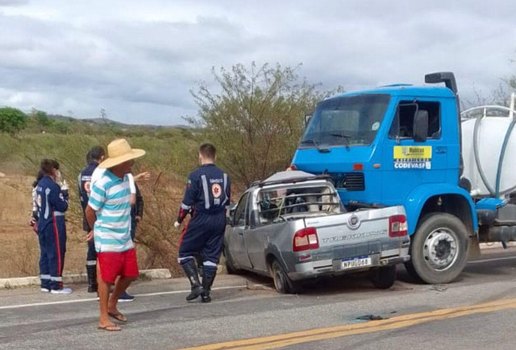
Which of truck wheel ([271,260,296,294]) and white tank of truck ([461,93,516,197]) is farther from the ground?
white tank of truck ([461,93,516,197])

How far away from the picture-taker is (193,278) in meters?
9.66

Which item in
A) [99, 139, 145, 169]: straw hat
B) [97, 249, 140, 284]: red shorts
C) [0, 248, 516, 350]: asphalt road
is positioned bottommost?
[0, 248, 516, 350]: asphalt road

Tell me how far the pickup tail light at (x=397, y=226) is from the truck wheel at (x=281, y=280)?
146 centimetres

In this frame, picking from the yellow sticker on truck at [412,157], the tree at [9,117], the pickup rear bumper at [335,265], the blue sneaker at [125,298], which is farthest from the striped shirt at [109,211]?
the tree at [9,117]

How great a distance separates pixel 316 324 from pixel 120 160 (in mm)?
2658

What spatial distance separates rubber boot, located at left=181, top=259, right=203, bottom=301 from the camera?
31.6 ft

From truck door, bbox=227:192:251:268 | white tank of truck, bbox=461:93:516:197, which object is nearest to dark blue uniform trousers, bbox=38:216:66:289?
truck door, bbox=227:192:251:268

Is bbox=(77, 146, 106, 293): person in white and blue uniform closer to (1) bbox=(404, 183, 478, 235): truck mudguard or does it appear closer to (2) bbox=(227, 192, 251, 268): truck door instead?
(2) bbox=(227, 192, 251, 268): truck door

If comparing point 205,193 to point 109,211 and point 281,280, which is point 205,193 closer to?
point 281,280

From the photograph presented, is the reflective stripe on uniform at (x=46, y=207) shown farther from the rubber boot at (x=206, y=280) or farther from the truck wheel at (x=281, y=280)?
the truck wheel at (x=281, y=280)

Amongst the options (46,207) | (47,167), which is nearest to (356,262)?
(46,207)

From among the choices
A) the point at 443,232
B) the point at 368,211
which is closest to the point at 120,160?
the point at 368,211

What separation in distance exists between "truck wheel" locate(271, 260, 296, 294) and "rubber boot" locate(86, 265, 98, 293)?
2395mm

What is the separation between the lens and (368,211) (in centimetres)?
1002
